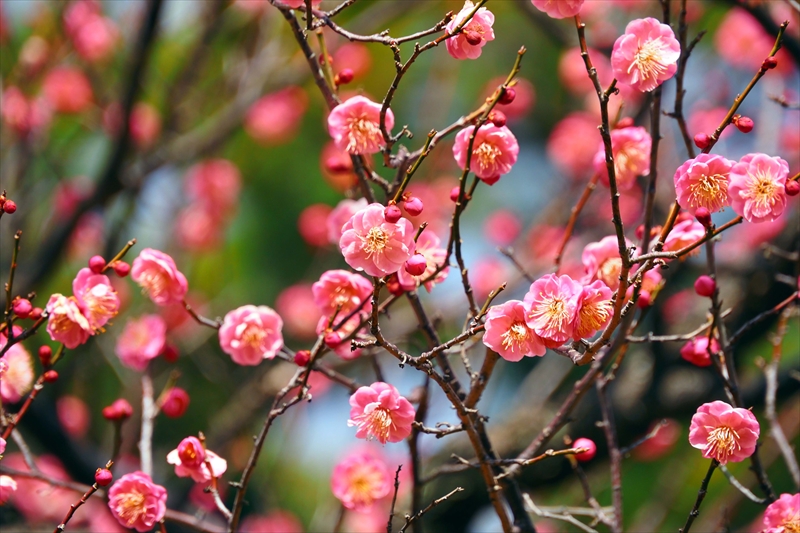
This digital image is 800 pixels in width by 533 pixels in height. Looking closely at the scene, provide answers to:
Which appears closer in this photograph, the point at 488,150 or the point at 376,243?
the point at 376,243

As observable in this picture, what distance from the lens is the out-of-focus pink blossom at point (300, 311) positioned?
4.36 meters

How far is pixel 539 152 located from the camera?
6766mm

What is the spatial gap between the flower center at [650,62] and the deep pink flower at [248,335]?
2.81ft

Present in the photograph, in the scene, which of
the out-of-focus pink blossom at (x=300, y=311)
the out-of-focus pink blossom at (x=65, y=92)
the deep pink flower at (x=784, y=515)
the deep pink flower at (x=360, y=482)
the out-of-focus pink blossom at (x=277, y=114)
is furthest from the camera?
the out-of-focus pink blossom at (x=277, y=114)

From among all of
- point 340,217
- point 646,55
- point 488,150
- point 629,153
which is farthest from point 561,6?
point 340,217

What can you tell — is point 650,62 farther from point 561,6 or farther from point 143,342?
point 143,342

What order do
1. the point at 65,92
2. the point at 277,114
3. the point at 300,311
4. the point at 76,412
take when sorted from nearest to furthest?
the point at 76,412 → the point at 65,92 → the point at 300,311 → the point at 277,114

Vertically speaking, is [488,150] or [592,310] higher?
[488,150]

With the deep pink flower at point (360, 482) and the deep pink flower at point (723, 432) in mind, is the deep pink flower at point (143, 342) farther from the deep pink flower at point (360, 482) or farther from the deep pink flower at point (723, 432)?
the deep pink flower at point (723, 432)

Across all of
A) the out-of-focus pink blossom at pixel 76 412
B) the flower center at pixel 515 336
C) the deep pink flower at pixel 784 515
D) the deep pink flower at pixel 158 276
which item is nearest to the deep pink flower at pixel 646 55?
the flower center at pixel 515 336

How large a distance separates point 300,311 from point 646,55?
3.32 m

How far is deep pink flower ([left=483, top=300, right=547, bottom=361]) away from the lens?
1.15m

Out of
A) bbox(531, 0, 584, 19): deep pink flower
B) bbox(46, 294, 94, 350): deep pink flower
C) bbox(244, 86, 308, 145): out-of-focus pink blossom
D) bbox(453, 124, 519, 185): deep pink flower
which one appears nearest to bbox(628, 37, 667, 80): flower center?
bbox(531, 0, 584, 19): deep pink flower

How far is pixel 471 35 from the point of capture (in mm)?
1269
